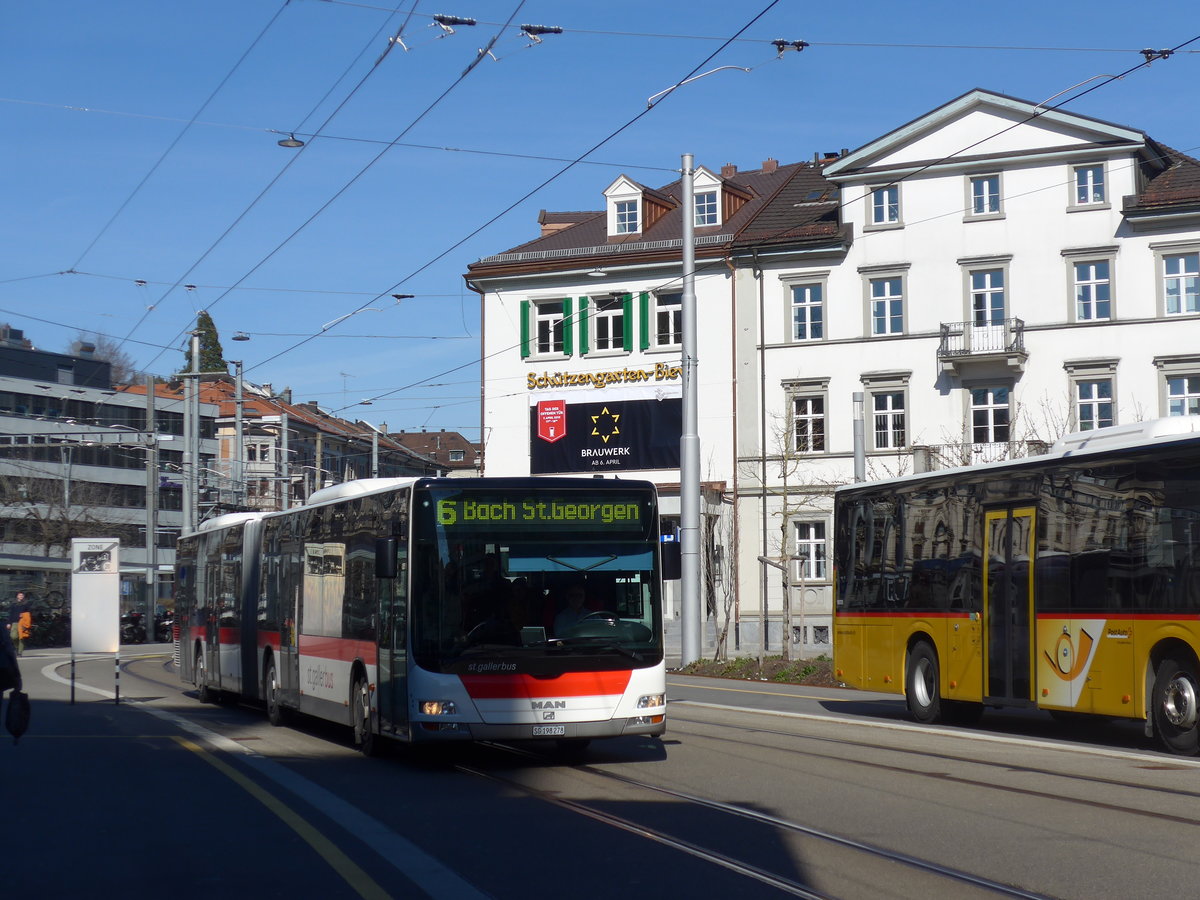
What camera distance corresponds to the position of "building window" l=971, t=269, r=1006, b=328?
45.3 m

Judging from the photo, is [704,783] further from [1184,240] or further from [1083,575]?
[1184,240]

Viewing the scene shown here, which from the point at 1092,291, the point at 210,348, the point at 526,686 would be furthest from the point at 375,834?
the point at 210,348

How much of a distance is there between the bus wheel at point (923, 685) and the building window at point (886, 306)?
28.4 metres

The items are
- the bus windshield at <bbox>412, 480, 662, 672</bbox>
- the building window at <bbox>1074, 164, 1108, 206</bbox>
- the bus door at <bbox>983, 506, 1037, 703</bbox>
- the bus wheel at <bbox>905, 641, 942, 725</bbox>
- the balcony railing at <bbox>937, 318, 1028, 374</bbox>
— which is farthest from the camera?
the balcony railing at <bbox>937, 318, 1028, 374</bbox>

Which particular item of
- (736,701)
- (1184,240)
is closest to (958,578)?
(736,701)

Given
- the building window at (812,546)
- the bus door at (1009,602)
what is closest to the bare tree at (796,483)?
the building window at (812,546)

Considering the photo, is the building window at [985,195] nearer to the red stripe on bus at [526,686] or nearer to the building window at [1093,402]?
the building window at [1093,402]

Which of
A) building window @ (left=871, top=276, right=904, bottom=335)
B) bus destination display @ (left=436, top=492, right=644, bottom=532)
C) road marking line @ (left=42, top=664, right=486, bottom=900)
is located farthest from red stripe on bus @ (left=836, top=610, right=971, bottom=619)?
building window @ (left=871, top=276, right=904, bottom=335)

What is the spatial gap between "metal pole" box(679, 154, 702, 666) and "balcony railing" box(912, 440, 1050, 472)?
41.4 ft

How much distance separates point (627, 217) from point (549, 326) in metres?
4.74

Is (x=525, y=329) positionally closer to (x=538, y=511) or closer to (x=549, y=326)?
(x=549, y=326)

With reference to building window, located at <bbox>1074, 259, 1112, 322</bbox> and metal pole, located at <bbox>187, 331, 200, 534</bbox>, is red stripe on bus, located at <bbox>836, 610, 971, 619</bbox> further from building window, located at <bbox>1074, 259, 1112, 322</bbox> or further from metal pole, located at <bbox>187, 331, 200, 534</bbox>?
metal pole, located at <bbox>187, 331, 200, 534</bbox>

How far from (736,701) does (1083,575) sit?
8.06 meters

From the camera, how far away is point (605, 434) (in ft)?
164
